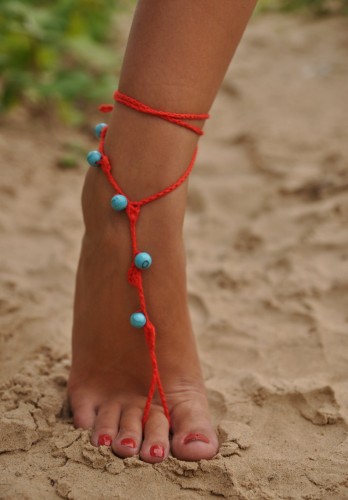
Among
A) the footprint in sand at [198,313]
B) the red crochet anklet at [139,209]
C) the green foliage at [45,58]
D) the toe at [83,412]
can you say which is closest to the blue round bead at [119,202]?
the red crochet anklet at [139,209]

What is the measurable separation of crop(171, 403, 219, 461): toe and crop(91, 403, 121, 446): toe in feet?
0.44

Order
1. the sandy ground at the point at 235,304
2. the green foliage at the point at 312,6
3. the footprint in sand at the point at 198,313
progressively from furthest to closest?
the green foliage at the point at 312,6
the footprint in sand at the point at 198,313
the sandy ground at the point at 235,304

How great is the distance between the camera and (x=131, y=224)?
4.42ft

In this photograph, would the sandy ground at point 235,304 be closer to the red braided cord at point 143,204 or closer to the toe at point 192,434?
the toe at point 192,434

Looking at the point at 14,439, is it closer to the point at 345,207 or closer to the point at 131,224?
the point at 131,224

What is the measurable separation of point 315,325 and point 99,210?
73 cm

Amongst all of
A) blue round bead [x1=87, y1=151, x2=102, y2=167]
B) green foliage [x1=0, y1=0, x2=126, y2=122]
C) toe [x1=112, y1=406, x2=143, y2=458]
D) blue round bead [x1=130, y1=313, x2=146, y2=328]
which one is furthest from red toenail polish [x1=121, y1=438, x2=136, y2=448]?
green foliage [x1=0, y1=0, x2=126, y2=122]

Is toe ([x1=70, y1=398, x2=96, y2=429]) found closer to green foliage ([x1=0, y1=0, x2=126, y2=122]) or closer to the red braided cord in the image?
the red braided cord

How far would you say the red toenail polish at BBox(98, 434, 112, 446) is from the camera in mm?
1296

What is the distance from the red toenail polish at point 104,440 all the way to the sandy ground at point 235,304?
0.12 ft

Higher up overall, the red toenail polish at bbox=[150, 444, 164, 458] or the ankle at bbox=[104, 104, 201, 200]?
the ankle at bbox=[104, 104, 201, 200]

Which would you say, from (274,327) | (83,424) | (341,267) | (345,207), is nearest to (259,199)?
(345,207)

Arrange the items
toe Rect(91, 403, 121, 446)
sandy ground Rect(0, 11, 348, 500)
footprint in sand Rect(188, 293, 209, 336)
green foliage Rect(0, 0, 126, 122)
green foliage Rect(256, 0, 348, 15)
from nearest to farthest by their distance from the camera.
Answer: sandy ground Rect(0, 11, 348, 500) → toe Rect(91, 403, 121, 446) → footprint in sand Rect(188, 293, 209, 336) → green foliage Rect(0, 0, 126, 122) → green foliage Rect(256, 0, 348, 15)

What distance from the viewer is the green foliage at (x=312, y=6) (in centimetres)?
479
